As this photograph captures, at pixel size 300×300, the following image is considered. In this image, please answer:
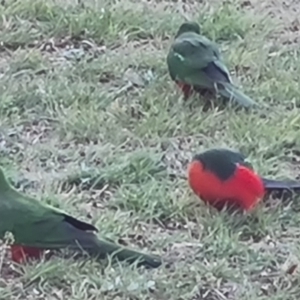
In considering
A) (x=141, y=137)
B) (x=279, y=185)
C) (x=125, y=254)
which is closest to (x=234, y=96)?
(x=141, y=137)

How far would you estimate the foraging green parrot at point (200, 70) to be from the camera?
14.9 feet

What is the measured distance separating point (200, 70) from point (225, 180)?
982mm

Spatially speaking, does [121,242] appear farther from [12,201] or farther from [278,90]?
[278,90]

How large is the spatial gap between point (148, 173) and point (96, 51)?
1.39m

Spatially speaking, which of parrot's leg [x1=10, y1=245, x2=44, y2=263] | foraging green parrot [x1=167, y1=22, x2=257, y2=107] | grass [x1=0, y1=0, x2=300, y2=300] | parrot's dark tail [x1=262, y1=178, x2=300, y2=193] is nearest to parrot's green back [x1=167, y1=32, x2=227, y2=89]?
foraging green parrot [x1=167, y1=22, x2=257, y2=107]

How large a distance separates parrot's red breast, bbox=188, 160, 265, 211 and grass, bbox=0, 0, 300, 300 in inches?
2.0

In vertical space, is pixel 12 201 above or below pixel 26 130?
above

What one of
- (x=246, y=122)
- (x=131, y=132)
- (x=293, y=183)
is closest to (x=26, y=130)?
(x=131, y=132)

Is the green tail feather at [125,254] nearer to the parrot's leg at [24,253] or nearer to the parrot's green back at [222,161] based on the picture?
the parrot's leg at [24,253]

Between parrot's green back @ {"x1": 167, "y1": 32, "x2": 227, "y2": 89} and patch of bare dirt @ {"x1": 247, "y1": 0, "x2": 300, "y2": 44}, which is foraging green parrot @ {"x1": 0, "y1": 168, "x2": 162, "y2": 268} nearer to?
parrot's green back @ {"x1": 167, "y1": 32, "x2": 227, "y2": 89}

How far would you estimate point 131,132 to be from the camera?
4438mm

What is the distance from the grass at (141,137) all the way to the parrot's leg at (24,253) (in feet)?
0.12

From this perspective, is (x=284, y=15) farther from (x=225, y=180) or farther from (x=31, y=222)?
(x=31, y=222)

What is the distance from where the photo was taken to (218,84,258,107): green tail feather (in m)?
4.57
